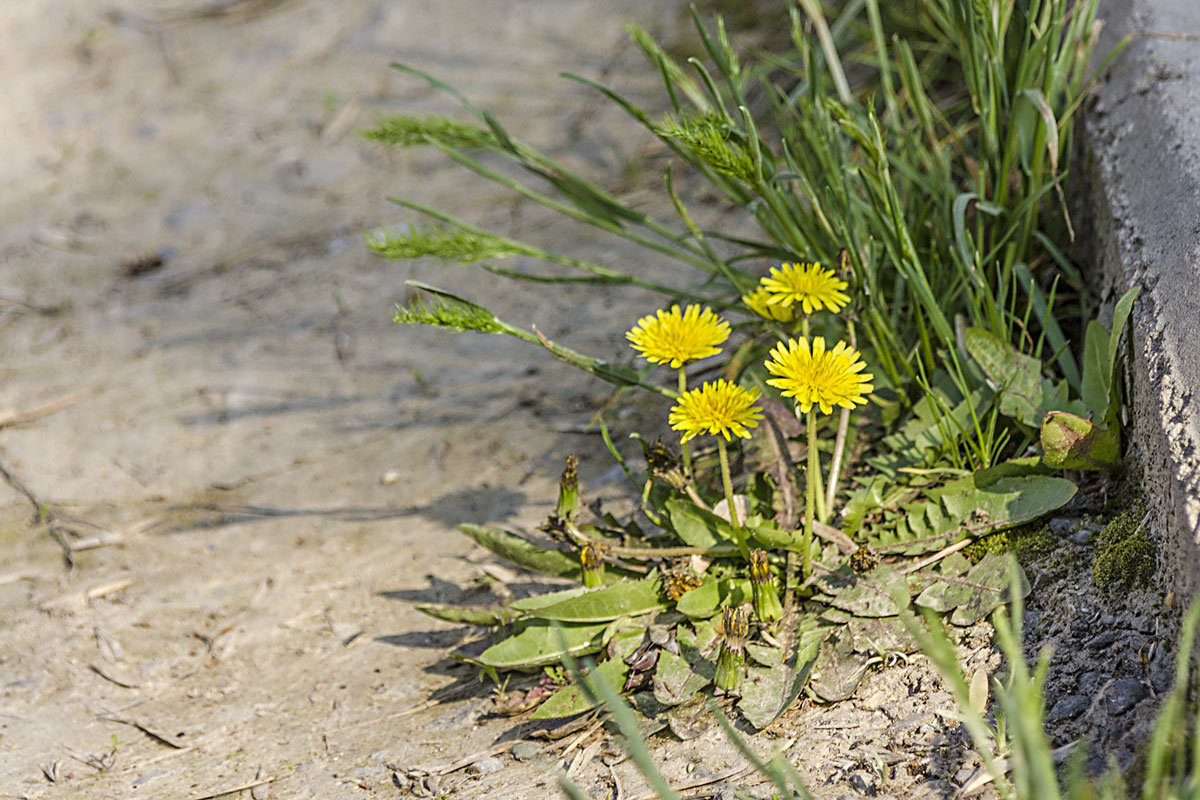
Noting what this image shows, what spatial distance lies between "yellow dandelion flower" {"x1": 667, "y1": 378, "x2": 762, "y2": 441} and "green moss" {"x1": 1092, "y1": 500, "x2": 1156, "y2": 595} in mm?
519

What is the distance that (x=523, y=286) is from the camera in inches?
111

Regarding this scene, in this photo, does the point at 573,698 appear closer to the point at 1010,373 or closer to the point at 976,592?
the point at 976,592

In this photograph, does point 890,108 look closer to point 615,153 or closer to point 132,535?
point 615,153

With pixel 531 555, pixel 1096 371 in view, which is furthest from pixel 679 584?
pixel 1096 371

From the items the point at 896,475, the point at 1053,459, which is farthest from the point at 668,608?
the point at 1053,459

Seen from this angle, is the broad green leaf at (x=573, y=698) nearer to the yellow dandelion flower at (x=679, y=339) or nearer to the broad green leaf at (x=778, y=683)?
the broad green leaf at (x=778, y=683)

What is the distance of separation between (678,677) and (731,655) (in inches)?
3.9

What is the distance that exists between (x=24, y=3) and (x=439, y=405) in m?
3.75

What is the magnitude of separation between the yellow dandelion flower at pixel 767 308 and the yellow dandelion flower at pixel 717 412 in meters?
0.18

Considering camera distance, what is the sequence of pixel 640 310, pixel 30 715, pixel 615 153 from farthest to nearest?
pixel 615 153 < pixel 640 310 < pixel 30 715

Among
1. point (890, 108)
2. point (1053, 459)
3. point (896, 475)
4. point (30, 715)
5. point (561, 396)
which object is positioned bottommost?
point (30, 715)

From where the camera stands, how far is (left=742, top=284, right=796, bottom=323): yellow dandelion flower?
1.57m

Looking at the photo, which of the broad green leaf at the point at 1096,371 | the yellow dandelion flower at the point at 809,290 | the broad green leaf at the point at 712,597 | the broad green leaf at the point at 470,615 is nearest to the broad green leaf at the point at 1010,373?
the broad green leaf at the point at 1096,371

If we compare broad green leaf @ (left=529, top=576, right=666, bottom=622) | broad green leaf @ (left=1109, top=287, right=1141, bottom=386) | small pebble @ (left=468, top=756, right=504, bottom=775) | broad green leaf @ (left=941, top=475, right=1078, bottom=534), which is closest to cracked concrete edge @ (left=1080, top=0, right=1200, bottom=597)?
broad green leaf @ (left=1109, top=287, right=1141, bottom=386)
